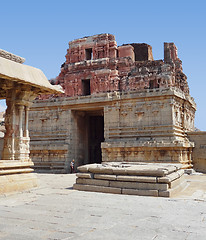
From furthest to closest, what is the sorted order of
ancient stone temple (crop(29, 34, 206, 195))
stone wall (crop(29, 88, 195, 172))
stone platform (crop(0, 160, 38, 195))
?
ancient stone temple (crop(29, 34, 206, 195))
stone wall (crop(29, 88, 195, 172))
stone platform (crop(0, 160, 38, 195))

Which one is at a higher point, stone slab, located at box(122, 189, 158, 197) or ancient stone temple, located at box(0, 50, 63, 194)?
ancient stone temple, located at box(0, 50, 63, 194)

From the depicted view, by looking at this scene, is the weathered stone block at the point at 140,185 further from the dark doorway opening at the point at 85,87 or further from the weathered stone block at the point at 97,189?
the dark doorway opening at the point at 85,87

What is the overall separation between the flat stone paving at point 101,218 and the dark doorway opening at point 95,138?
1844 centimetres

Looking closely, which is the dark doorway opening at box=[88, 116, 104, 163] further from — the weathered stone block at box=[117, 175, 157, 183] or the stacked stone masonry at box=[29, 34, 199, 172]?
the weathered stone block at box=[117, 175, 157, 183]

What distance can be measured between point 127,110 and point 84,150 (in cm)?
660

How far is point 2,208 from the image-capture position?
18.7 ft

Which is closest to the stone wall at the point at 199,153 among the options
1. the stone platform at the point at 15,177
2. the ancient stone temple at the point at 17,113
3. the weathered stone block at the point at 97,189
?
the weathered stone block at the point at 97,189

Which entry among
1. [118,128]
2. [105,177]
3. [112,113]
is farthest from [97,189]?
[112,113]

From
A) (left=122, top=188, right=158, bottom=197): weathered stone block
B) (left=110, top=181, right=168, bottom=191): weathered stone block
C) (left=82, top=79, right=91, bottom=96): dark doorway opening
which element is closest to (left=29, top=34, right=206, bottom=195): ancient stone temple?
(left=82, top=79, right=91, bottom=96): dark doorway opening

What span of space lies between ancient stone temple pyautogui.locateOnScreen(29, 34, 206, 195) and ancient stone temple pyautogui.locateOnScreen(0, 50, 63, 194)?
8.22 meters

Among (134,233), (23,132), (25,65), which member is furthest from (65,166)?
(134,233)

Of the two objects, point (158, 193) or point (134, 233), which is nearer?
point (134, 233)

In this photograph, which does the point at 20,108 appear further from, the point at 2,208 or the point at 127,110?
the point at 127,110

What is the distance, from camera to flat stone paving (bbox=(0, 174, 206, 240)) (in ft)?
12.7
